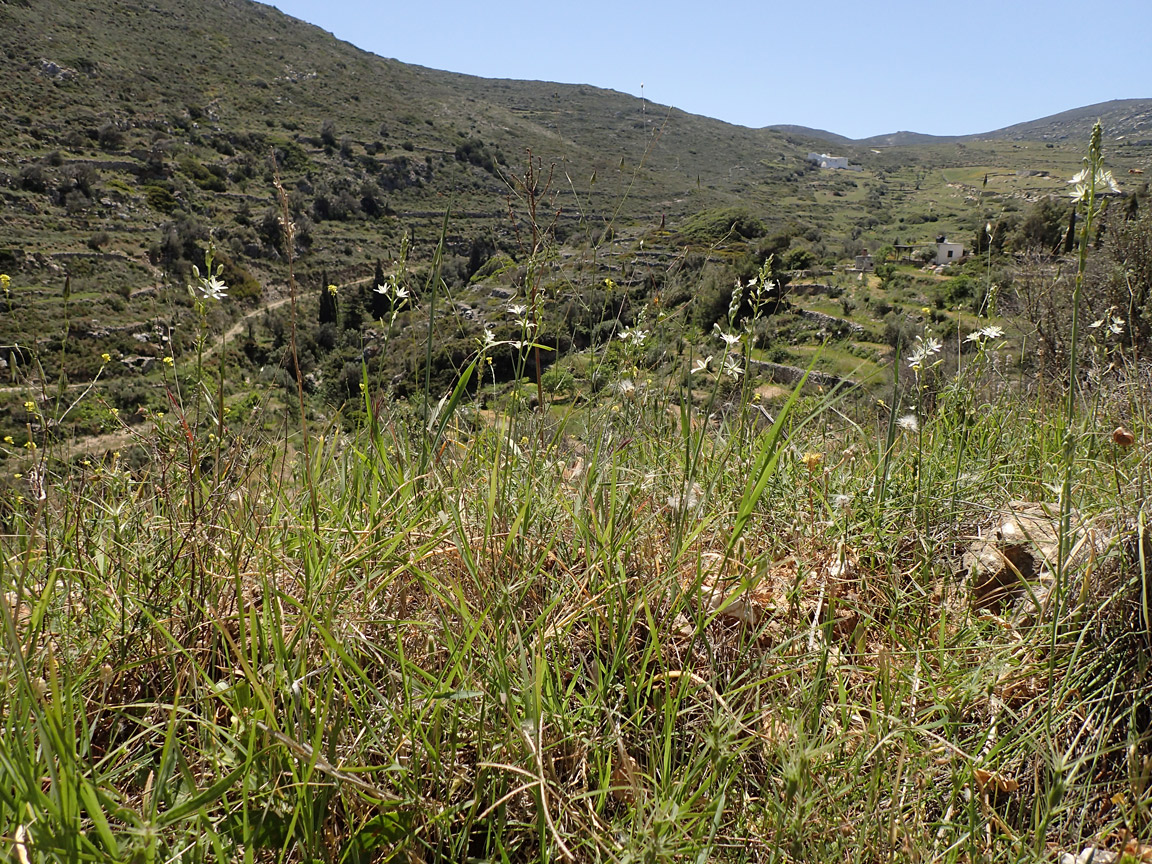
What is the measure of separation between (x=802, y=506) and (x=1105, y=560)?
2.31ft

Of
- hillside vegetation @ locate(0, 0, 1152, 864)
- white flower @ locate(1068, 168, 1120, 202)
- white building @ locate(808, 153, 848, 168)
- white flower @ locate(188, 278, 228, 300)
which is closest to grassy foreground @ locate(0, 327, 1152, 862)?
hillside vegetation @ locate(0, 0, 1152, 864)

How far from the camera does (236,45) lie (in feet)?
262

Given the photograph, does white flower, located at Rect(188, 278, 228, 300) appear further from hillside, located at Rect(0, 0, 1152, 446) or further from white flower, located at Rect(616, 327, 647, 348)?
hillside, located at Rect(0, 0, 1152, 446)

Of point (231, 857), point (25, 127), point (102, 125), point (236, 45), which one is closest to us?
point (231, 857)

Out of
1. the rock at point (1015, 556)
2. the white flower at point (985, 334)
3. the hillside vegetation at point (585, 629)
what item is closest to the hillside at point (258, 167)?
the white flower at point (985, 334)

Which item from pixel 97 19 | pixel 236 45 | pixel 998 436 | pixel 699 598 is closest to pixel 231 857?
pixel 699 598

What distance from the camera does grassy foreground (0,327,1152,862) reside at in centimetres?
97

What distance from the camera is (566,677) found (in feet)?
4.46

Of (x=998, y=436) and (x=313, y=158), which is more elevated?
(x=313, y=158)

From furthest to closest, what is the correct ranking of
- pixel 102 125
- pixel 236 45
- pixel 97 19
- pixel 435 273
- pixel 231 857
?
pixel 236 45, pixel 97 19, pixel 102 125, pixel 435 273, pixel 231 857

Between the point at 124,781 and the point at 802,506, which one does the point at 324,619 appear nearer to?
the point at 124,781

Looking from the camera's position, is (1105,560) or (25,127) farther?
(25,127)

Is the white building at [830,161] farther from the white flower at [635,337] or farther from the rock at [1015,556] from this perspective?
the rock at [1015,556]

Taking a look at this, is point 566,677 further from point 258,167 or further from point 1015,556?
point 258,167
